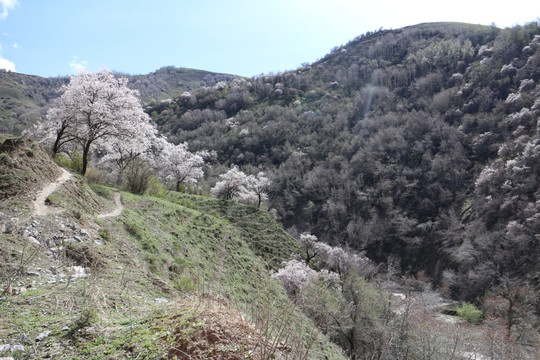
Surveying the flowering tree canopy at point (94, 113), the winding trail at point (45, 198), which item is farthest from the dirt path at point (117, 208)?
the flowering tree canopy at point (94, 113)

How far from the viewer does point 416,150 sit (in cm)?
5875

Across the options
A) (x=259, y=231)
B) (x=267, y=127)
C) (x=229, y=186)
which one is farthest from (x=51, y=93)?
(x=259, y=231)

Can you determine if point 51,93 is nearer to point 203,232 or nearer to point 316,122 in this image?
point 316,122

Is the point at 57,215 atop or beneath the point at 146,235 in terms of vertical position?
atop

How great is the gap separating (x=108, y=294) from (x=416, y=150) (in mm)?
63545

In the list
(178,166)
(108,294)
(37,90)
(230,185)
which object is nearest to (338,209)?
(230,185)

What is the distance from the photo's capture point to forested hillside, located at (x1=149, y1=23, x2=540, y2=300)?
3869cm

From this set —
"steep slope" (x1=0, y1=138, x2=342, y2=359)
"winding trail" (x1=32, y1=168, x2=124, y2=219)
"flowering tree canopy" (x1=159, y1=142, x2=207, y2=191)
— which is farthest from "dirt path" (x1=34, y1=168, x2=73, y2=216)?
"flowering tree canopy" (x1=159, y1=142, x2=207, y2=191)

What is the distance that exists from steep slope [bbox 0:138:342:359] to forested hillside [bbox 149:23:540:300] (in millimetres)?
35747

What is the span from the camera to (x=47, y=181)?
957cm

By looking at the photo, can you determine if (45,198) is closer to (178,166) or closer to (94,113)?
(94,113)

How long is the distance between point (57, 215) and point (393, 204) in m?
55.5

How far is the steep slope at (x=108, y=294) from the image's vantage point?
2.81 m

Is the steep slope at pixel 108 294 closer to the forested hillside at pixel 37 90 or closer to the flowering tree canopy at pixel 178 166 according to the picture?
the flowering tree canopy at pixel 178 166
